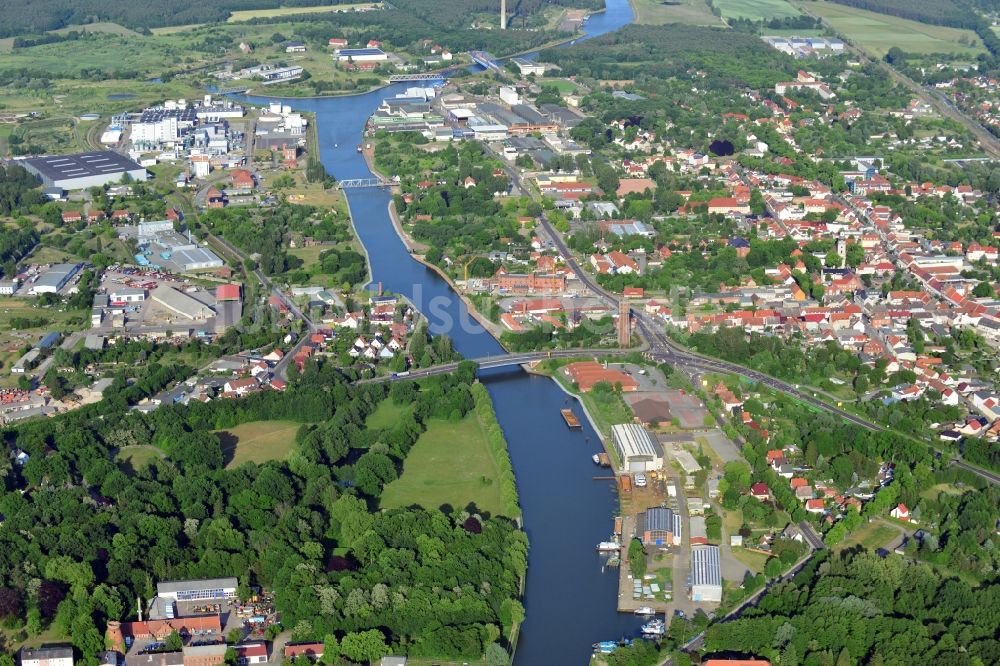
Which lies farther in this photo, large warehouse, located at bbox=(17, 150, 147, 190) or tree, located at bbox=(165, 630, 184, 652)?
large warehouse, located at bbox=(17, 150, 147, 190)

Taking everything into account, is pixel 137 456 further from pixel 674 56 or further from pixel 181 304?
pixel 674 56

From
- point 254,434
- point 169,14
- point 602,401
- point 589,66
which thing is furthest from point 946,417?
point 169,14

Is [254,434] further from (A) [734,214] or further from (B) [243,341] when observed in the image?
(A) [734,214]

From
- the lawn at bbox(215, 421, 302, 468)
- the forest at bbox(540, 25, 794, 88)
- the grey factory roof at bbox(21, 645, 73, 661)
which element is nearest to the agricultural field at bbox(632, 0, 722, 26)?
the forest at bbox(540, 25, 794, 88)

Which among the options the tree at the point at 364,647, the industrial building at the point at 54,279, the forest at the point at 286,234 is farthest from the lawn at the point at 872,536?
the industrial building at the point at 54,279

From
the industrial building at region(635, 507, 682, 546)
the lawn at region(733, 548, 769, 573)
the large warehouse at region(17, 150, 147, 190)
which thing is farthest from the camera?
the large warehouse at region(17, 150, 147, 190)

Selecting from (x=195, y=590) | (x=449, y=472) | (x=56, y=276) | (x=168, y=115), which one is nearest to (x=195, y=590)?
(x=195, y=590)

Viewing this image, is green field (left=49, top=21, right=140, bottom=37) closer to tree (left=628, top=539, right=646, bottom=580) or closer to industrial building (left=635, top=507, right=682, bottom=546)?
industrial building (left=635, top=507, right=682, bottom=546)
